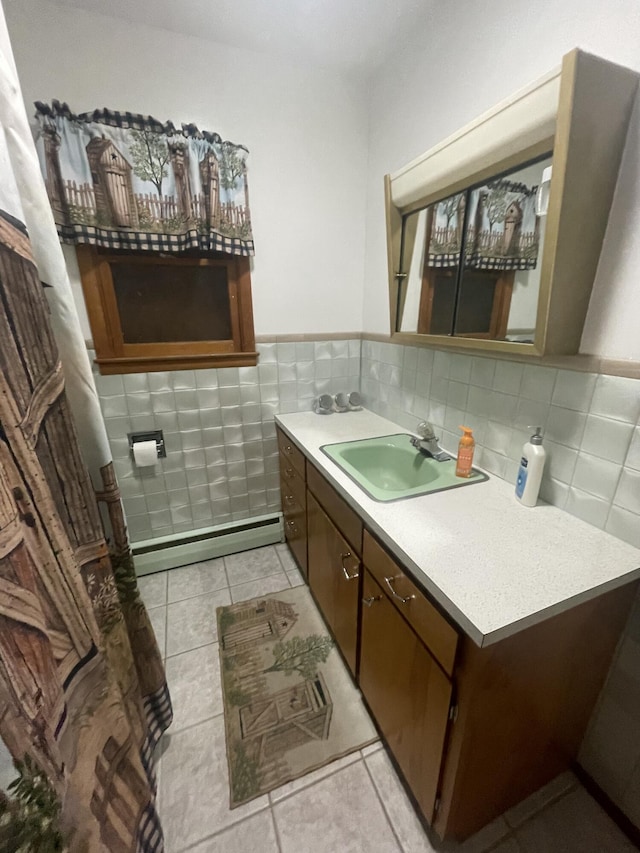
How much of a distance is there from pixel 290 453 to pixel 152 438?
725 millimetres

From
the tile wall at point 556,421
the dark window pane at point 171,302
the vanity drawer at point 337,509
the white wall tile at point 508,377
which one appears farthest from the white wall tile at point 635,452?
the dark window pane at point 171,302

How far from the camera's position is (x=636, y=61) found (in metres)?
0.74

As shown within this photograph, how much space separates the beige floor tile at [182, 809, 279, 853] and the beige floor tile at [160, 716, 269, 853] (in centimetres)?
1

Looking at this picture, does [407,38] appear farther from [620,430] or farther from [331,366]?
[620,430]

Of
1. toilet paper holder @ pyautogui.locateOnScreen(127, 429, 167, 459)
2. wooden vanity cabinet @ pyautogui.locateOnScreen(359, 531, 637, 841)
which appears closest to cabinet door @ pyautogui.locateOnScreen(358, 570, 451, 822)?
wooden vanity cabinet @ pyautogui.locateOnScreen(359, 531, 637, 841)

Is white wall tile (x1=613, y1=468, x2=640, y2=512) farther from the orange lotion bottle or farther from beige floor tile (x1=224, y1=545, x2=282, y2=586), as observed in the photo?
beige floor tile (x1=224, y1=545, x2=282, y2=586)

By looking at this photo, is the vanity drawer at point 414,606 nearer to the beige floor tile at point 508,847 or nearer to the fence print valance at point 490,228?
the beige floor tile at point 508,847

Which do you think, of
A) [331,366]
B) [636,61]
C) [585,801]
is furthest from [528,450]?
[331,366]

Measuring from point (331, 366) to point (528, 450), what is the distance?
3.92 ft

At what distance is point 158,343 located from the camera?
1.67m

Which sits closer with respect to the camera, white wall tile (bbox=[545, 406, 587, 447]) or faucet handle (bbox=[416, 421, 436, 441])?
white wall tile (bbox=[545, 406, 587, 447])

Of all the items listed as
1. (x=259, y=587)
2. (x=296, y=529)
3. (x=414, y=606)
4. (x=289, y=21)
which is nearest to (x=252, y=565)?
(x=259, y=587)

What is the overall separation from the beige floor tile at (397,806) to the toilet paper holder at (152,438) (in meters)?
1.55

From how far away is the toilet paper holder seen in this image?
1.73m
